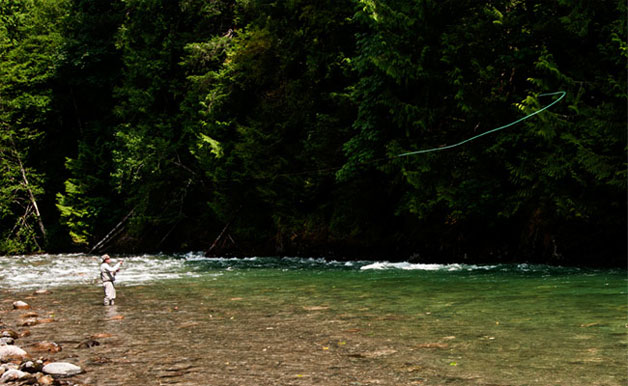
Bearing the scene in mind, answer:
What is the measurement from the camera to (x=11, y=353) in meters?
7.21

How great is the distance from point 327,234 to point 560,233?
8078 millimetres

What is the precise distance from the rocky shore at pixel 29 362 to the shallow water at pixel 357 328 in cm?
21

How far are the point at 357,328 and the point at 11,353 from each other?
13.9ft

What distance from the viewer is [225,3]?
27.7 m

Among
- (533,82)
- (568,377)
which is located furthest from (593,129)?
(568,377)

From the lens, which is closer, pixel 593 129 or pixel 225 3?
pixel 593 129

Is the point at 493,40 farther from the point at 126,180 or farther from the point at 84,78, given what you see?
the point at 84,78

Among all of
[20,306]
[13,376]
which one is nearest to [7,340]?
[13,376]

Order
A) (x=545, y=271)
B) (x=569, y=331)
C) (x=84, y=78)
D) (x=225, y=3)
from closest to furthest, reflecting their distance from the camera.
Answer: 1. (x=569, y=331)
2. (x=545, y=271)
3. (x=225, y=3)
4. (x=84, y=78)

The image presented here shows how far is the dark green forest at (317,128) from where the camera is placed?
15.3 metres

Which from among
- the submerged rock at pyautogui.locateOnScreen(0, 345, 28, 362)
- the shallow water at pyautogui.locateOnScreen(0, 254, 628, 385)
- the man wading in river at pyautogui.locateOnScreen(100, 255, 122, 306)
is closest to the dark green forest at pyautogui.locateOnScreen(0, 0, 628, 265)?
the shallow water at pyautogui.locateOnScreen(0, 254, 628, 385)

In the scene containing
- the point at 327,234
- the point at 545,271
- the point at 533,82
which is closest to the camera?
the point at 545,271

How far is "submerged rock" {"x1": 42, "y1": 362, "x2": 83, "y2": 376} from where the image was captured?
6.30 metres

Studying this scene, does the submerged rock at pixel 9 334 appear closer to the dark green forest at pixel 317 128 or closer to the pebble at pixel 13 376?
the pebble at pixel 13 376
